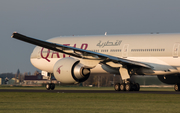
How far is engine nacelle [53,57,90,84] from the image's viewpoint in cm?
3173

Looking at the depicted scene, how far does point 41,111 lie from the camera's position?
623 inches

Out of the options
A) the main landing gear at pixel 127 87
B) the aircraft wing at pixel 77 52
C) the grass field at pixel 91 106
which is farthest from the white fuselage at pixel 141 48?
the grass field at pixel 91 106

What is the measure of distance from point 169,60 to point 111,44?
5.93 meters

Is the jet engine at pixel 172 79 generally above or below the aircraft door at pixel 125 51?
below

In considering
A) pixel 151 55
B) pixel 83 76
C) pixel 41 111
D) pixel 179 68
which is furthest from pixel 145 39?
pixel 41 111

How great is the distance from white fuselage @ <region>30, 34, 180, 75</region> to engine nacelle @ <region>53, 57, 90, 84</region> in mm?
1423

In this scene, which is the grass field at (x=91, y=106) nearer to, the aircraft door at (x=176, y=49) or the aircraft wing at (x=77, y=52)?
the aircraft wing at (x=77, y=52)

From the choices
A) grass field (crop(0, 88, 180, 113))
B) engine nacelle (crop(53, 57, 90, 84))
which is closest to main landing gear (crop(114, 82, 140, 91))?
engine nacelle (crop(53, 57, 90, 84))

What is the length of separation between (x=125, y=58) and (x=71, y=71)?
4.76 m

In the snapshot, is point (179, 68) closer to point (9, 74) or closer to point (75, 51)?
point (75, 51)

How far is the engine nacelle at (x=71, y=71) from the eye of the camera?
104ft

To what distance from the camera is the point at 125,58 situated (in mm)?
32750

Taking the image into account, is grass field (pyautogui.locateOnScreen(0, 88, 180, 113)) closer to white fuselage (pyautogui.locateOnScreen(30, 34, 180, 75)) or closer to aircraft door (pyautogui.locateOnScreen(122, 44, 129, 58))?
white fuselage (pyautogui.locateOnScreen(30, 34, 180, 75))

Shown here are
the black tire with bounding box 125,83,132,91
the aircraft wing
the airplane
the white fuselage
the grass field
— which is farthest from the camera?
the black tire with bounding box 125,83,132,91
